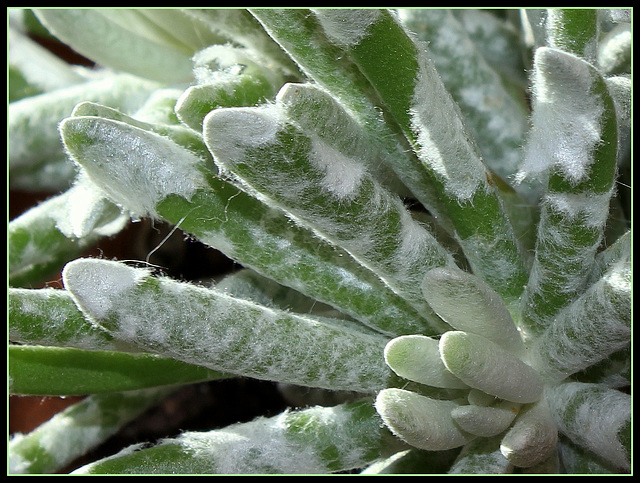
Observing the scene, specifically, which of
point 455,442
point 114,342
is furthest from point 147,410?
point 455,442

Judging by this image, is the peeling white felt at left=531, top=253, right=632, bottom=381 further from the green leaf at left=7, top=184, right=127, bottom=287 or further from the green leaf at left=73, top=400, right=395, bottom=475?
the green leaf at left=7, top=184, right=127, bottom=287

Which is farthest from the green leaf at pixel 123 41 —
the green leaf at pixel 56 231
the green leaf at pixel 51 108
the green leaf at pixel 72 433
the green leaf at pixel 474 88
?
the green leaf at pixel 72 433

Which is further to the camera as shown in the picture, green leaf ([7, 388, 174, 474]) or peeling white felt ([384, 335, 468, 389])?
green leaf ([7, 388, 174, 474])

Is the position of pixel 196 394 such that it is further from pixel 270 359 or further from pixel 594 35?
pixel 594 35

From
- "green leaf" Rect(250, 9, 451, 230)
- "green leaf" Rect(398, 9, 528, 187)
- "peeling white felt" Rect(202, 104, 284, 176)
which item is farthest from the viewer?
"green leaf" Rect(398, 9, 528, 187)

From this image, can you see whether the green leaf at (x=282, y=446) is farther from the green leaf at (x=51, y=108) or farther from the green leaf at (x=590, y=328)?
the green leaf at (x=51, y=108)

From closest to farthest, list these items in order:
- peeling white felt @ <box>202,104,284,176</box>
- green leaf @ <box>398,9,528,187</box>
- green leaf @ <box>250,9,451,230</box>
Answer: peeling white felt @ <box>202,104,284,176</box>
green leaf @ <box>250,9,451,230</box>
green leaf @ <box>398,9,528,187</box>

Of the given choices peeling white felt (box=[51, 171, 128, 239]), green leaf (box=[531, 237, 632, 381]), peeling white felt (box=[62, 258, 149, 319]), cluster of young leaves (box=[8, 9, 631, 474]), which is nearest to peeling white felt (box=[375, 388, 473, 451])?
cluster of young leaves (box=[8, 9, 631, 474])

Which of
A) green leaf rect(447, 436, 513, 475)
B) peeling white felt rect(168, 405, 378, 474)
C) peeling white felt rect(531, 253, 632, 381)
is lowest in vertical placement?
green leaf rect(447, 436, 513, 475)
